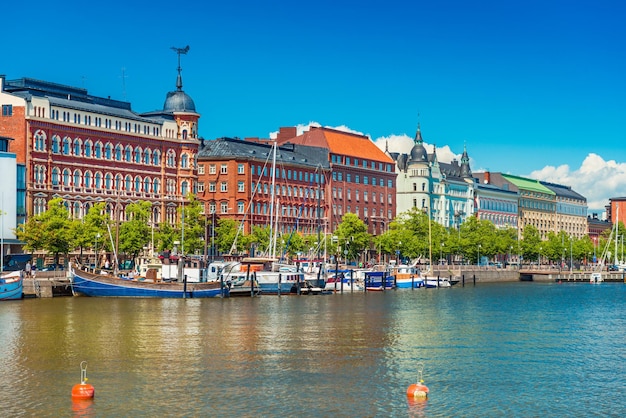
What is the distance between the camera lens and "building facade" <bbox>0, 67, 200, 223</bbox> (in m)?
147

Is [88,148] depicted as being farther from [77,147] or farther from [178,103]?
[178,103]

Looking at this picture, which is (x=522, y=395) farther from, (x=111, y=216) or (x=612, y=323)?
(x=111, y=216)

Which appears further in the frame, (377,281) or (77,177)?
(77,177)

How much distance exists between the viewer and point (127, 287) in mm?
114500

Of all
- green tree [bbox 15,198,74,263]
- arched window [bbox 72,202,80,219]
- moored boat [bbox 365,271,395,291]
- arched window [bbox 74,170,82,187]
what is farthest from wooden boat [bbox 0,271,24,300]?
moored boat [bbox 365,271,395,291]

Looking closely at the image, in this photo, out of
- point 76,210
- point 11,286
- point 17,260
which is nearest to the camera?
point 11,286

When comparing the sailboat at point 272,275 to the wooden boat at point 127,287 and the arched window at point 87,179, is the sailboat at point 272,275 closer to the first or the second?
the wooden boat at point 127,287

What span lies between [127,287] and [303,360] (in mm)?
53492

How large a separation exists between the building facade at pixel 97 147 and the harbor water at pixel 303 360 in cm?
4642

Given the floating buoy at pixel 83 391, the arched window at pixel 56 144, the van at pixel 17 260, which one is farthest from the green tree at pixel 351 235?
the floating buoy at pixel 83 391

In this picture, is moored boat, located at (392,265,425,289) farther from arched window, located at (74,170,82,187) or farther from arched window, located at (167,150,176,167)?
arched window, located at (74,170,82,187)

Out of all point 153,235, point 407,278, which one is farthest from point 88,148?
point 407,278

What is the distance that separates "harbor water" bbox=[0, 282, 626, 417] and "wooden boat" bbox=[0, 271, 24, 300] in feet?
9.92

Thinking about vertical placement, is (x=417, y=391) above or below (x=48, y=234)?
below
